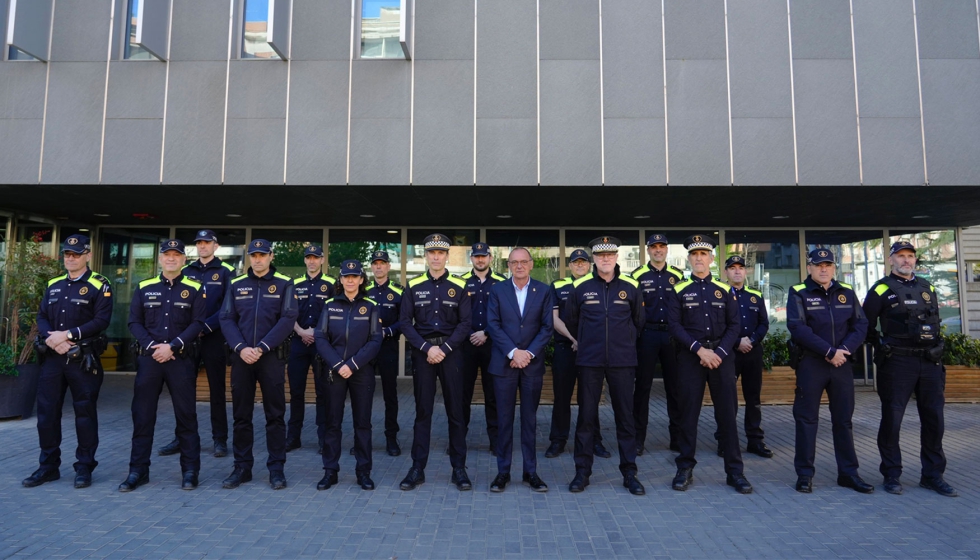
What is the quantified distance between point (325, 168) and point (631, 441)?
5548 mm

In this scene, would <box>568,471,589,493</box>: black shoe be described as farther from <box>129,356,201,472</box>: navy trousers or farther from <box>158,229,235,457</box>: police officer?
<box>158,229,235,457</box>: police officer

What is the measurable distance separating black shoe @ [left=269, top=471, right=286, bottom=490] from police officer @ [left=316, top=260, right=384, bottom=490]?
0.31m

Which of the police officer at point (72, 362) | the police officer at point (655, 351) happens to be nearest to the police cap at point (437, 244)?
the police officer at point (655, 351)

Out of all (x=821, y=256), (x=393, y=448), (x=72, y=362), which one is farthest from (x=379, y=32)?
(x=821, y=256)

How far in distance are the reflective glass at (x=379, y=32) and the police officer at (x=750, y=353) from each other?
5.78 meters

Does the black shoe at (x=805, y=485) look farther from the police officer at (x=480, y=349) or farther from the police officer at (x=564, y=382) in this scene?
the police officer at (x=480, y=349)

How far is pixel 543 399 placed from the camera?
872 cm

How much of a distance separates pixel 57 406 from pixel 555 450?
495cm

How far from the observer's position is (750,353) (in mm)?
6301

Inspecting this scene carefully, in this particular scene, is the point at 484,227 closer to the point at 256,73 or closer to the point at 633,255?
the point at 633,255

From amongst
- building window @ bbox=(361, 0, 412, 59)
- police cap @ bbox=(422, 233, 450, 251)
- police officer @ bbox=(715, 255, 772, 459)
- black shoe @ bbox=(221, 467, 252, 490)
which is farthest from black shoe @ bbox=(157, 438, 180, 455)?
police officer @ bbox=(715, 255, 772, 459)

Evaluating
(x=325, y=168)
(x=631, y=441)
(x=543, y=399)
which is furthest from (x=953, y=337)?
(x=325, y=168)

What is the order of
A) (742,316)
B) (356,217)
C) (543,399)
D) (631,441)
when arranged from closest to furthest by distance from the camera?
(631,441)
(742,316)
(543,399)
(356,217)

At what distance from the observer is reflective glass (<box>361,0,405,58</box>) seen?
8070mm
